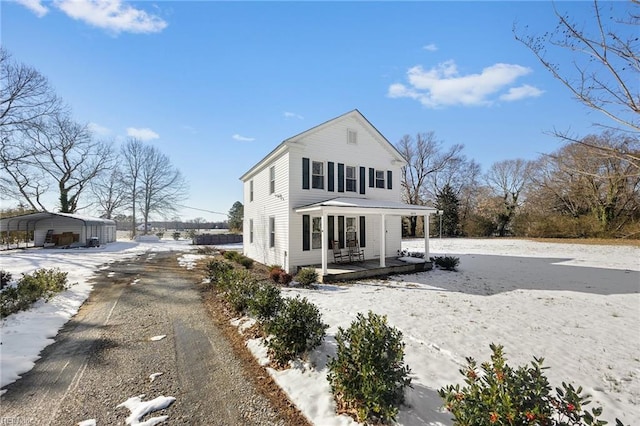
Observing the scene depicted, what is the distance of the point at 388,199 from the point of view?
14.4 m

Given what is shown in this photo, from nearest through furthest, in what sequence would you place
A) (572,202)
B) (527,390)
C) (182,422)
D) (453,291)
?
(527,390) < (182,422) < (453,291) < (572,202)

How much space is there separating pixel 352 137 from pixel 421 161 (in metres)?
24.8

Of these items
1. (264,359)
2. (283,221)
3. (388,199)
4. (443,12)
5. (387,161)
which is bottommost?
(264,359)

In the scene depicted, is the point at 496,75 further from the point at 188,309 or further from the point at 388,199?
the point at 188,309

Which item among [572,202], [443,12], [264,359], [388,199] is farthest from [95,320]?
[572,202]

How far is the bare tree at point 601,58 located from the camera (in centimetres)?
305

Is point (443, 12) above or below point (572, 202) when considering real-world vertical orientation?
above

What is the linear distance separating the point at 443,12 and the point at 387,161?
8.50 meters

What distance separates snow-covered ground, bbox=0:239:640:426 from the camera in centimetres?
358

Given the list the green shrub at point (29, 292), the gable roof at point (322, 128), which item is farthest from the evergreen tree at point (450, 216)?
the green shrub at point (29, 292)

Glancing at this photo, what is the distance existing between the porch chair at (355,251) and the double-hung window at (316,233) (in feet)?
5.05

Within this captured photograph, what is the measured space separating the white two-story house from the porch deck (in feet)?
1.13

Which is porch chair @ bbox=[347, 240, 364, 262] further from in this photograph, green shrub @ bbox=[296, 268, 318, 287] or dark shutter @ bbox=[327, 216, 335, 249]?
green shrub @ bbox=[296, 268, 318, 287]

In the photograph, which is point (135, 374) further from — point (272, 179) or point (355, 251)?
point (272, 179)
